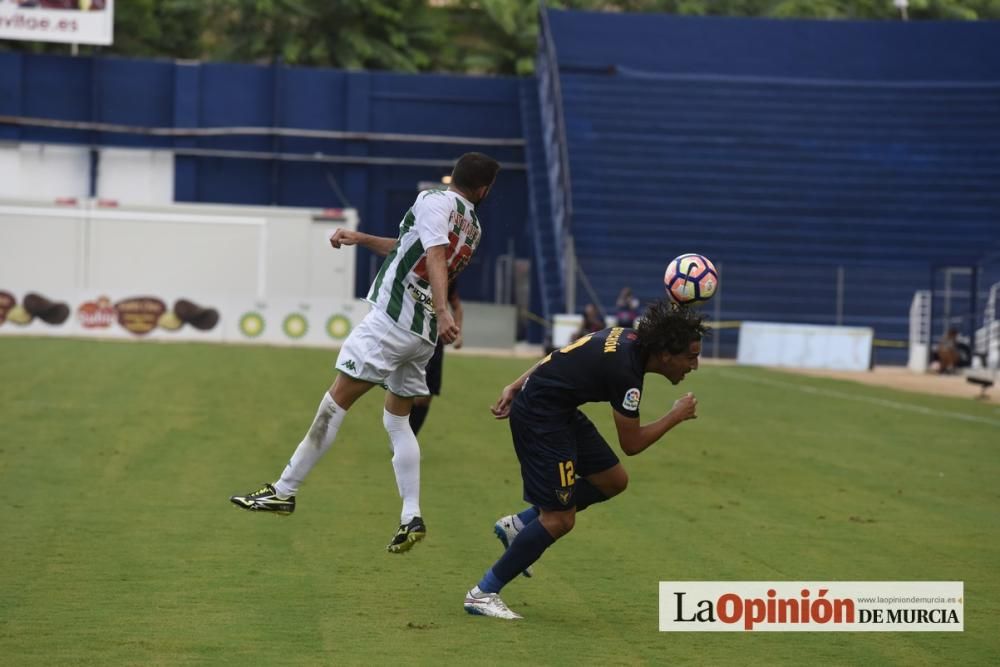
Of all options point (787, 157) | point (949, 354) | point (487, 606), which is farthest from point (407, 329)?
point (787, 157)

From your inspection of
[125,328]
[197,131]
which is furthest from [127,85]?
[125,328]

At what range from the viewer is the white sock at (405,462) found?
29.0 ft

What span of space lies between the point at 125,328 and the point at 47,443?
23.0 metres

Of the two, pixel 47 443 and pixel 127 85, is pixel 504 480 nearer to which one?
pixel 47 443

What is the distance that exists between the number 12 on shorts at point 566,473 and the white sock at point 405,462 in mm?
1326

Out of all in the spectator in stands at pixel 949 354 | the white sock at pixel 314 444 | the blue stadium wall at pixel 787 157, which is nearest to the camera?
the white sock at pixel 314 444

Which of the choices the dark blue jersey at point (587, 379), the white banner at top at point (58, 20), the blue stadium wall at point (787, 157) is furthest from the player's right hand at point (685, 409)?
the white banner at top at point (58, 20)

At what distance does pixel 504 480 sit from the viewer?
13.2m

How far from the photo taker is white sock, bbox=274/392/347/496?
908 cm

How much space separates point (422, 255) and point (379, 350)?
58cm

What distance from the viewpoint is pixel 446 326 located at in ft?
27.5

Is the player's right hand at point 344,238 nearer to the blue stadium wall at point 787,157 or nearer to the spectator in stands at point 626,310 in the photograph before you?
the spectator in stands at point 626,310
